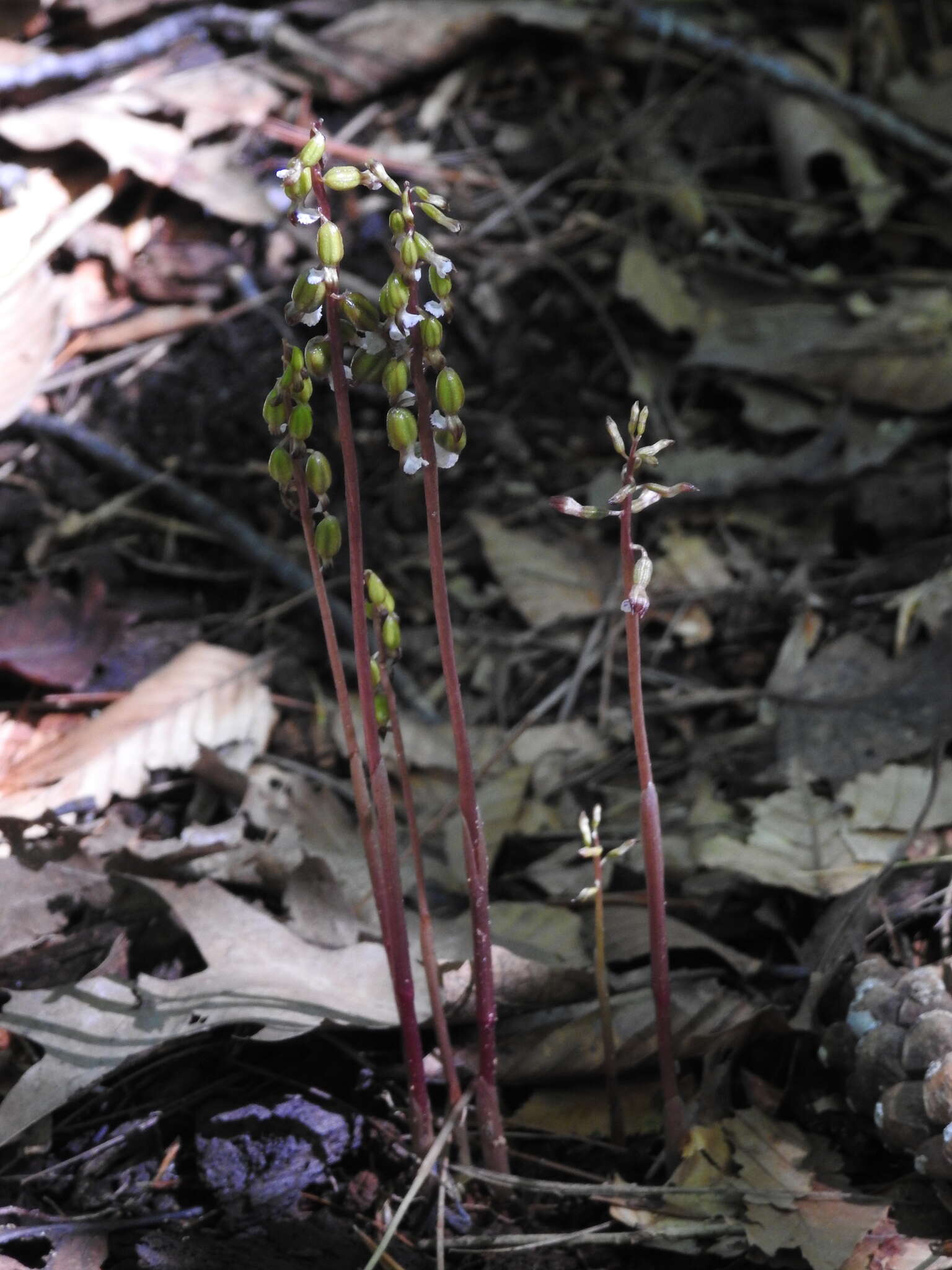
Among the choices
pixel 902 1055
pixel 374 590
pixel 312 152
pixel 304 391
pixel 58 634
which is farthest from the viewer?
pixel 58 634

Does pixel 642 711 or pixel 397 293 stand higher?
pixel 397 293

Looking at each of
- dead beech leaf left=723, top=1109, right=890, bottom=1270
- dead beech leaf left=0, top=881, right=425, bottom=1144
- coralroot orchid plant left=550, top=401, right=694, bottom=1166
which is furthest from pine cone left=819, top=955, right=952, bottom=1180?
dead beech leaf left=0, top=881, right=425, bottom=1144

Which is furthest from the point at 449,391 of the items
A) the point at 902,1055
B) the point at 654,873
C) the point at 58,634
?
the point at 58,634

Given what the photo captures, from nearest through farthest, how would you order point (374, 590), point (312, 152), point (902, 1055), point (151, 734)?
point (312, 152) → point (374, 590) → point (902, 1055) → point (151, 734)

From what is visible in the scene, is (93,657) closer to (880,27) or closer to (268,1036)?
(268,1036)

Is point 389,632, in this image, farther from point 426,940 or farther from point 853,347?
point 853,347

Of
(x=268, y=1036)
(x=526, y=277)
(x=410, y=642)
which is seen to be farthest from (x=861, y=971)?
(x=526, y=277)
